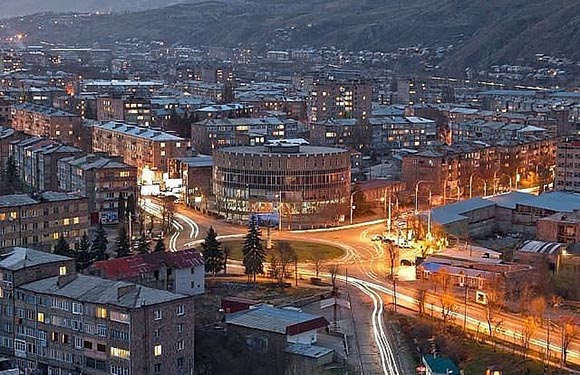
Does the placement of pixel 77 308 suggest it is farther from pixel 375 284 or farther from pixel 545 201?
pixel 545 201

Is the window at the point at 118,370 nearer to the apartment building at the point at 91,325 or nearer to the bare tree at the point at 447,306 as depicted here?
the apartment building at the point at 91,325

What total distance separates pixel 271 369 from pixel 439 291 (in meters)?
4.93

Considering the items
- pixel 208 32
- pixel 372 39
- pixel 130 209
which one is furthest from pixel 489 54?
pixel 130 209

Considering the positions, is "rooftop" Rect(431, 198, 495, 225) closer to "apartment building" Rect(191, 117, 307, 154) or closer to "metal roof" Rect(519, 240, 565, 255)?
"metal roof" Rect(519, 240, 565, 255)

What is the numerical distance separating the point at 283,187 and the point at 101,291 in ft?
38.6

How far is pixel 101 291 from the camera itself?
1322cm

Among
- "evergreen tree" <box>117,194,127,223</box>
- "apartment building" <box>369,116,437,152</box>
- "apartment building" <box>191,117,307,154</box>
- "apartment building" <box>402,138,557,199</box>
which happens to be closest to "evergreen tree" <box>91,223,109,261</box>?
"evergreen tree" <box>117,194,127,223</box>

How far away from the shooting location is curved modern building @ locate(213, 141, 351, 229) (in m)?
24.6

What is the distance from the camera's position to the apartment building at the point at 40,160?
89.9 feet

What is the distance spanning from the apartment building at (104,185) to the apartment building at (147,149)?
4.14 m

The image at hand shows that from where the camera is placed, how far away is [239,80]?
214 ft

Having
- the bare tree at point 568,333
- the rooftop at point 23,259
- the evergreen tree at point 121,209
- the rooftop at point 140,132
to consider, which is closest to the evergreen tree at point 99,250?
the rooftop at point 23,259

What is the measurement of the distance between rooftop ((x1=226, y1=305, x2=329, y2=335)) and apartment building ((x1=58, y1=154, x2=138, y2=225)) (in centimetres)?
970

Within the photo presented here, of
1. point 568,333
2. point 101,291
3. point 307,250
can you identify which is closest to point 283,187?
point 307,250
